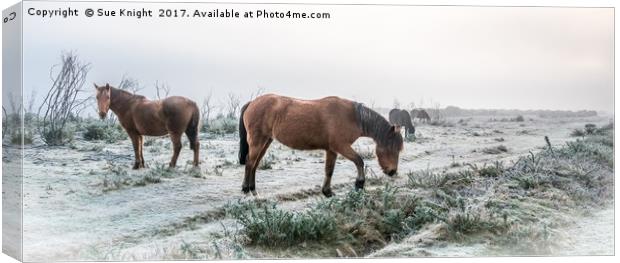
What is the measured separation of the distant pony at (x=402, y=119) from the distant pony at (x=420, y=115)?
5cm

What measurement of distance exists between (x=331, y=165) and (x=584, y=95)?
2977 mm

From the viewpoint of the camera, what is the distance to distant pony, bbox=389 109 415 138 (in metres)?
10.4

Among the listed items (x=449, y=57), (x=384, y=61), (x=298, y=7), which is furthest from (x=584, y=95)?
(x=298, y=7)

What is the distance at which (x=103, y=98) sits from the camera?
9.92 m

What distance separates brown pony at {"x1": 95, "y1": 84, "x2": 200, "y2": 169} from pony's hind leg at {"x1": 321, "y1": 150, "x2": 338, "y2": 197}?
4.49ft

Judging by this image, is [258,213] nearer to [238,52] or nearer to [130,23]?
[238,52]

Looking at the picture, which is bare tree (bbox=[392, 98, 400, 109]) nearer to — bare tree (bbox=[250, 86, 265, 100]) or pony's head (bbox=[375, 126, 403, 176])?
pony's head (bbox=[375, 126, 403, 176])

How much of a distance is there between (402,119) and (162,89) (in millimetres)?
2562

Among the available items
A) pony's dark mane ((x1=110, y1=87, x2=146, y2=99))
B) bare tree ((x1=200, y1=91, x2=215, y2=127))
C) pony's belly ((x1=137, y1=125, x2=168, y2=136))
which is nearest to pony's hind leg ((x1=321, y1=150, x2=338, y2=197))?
bare tree ((x1=200, y1=91, x2=215, y2=127))

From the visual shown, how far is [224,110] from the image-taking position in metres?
10.1

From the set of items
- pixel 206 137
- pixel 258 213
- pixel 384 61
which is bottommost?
pixel 258 213

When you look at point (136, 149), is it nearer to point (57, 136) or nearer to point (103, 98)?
point (103, 98)

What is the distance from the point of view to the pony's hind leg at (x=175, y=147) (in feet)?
33.3

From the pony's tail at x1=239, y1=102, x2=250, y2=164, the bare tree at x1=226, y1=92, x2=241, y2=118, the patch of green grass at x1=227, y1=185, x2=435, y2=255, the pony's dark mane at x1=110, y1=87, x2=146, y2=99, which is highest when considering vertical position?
the pony's dark mane at x1=110, y1=87, x2=146, y2=99
